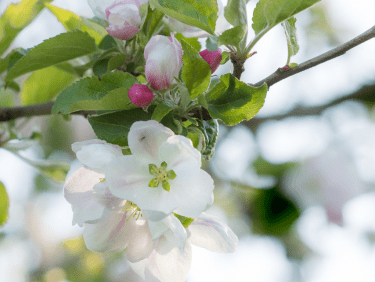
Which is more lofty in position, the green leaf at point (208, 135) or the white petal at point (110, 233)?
the green leaf at point (208, 135)

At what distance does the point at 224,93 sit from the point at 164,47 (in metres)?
0.12

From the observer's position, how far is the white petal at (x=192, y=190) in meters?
0.51

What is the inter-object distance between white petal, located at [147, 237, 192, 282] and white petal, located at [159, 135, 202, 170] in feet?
0.52

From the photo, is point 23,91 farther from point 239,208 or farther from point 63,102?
point 239,208

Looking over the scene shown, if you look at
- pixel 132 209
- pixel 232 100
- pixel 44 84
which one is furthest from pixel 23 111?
pixel 232 100

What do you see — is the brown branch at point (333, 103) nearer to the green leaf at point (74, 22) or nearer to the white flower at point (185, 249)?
the green leaf at point (74, 22)

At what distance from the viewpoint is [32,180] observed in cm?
304

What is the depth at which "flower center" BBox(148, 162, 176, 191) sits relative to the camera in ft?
1.83

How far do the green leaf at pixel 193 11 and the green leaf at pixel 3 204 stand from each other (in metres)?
0.82

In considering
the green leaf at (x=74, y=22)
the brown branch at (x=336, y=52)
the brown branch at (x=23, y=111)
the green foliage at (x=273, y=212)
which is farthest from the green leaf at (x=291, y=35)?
the green foliage at (x=273, y=212)

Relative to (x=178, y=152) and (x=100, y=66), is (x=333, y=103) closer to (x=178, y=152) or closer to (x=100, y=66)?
(x=100, y=66)

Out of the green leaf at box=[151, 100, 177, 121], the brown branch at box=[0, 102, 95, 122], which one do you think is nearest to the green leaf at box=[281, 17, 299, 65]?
the green leaf at box=[151, 100, 177, 121]

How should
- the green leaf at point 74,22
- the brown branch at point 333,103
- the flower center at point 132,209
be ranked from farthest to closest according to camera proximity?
the brown branch at point 333,103 → the green leaf at point 74,22 → the flower center at point 132,209

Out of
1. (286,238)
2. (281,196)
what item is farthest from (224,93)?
(286,238)
